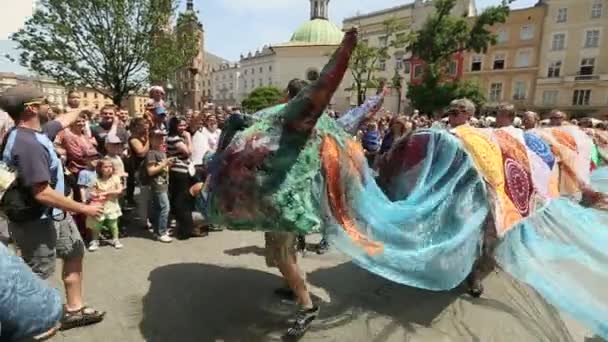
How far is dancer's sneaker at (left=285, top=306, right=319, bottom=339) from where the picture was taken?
2.79 m

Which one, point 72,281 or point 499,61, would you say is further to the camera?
point 499,61

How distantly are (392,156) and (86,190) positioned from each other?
368 cm

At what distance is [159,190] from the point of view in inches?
192

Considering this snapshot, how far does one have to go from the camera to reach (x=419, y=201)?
2945 millimetres

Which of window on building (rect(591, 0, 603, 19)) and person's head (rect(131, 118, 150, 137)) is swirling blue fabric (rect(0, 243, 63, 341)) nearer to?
person's head (rect(131, 118, 150, 137))

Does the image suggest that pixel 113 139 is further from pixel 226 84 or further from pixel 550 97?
pixel 226 84

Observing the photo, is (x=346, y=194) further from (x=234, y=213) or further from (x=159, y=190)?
(x=159, y=190)

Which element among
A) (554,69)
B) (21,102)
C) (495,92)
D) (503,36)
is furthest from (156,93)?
(503,36)

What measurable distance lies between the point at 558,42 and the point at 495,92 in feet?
23.9

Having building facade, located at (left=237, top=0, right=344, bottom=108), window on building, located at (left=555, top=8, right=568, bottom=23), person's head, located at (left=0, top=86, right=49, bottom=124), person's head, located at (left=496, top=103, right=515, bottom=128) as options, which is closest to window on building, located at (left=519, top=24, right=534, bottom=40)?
window on building, located at (left=555, top=8, right=568, bottom=23)

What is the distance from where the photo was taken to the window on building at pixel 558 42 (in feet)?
121

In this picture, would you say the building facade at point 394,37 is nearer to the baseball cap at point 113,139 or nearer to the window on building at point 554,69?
the window on building at point 554,69

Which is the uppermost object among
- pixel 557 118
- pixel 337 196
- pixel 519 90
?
pixel 519 90

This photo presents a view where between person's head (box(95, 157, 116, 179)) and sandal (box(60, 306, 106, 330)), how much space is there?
208 cm
